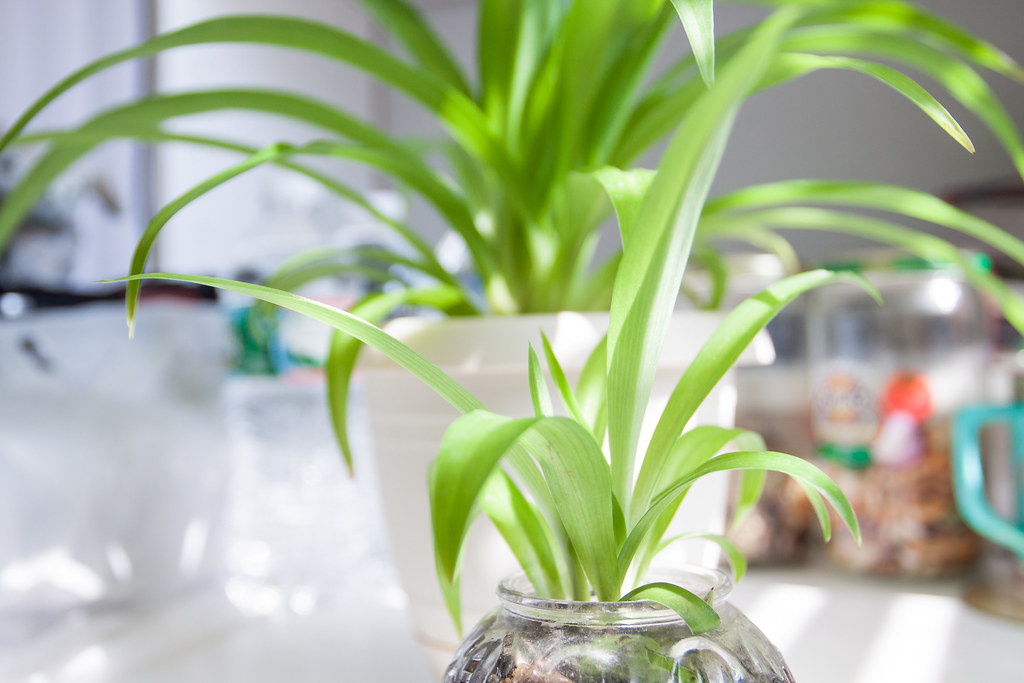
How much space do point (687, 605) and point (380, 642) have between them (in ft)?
1.49

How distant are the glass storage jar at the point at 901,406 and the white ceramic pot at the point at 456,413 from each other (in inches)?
15.5

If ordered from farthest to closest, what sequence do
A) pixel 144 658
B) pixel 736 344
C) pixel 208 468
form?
pixel 208 468 → pixel 144 658 → pixel 736 344

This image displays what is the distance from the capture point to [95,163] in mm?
1025

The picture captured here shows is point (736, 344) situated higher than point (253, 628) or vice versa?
point (736, 344)

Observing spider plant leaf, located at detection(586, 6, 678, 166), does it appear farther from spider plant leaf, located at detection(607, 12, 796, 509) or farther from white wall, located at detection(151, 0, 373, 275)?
white wall, located at detection(151, 0, 373, 275)

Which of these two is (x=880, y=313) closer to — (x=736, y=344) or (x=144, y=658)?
(x=736, y=344)

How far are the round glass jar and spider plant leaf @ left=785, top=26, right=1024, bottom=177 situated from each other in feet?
1.03

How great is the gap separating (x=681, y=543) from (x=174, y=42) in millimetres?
401

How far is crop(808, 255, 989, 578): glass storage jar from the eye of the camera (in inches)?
31.8

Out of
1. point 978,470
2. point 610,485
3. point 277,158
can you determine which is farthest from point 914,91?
point 978,470

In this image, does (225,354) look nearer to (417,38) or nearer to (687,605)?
(417,38)

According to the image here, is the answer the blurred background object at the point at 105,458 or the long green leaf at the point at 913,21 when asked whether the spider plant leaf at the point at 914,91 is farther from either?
the blurred background object at the point at 105,458

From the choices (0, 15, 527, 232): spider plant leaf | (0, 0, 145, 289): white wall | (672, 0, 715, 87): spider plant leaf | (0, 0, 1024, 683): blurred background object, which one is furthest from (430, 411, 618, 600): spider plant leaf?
(0, 0, 145, 289): white wall

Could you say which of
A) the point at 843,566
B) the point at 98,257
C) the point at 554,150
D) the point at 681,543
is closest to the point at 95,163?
the point at 98,257
